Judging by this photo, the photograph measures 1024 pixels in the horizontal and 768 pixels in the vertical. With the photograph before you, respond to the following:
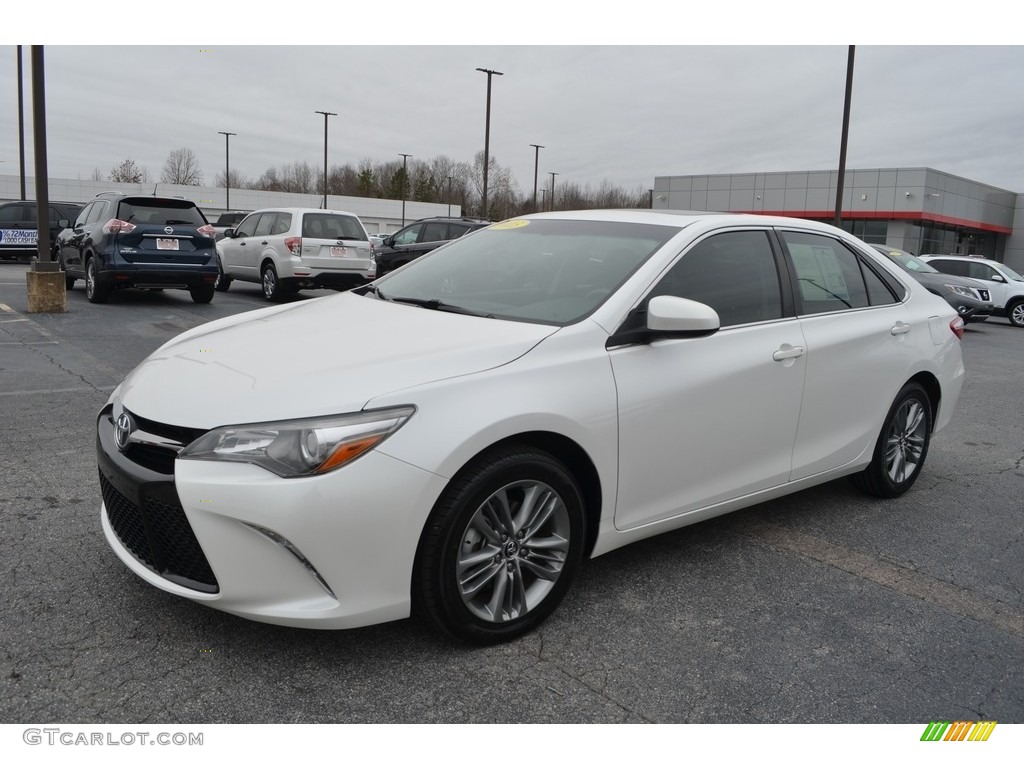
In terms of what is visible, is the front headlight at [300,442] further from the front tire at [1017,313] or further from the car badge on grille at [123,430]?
the front tire at [1017,313]

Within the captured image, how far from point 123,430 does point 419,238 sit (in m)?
16.4

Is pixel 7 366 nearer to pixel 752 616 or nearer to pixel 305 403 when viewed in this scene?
pixel 305 403

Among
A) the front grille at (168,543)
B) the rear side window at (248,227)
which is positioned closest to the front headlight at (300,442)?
the front grille at (168,543)

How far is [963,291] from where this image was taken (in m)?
17.7

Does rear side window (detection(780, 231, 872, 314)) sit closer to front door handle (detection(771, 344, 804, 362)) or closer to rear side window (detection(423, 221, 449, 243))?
front door handle (detection(771, 344, 804, 362))

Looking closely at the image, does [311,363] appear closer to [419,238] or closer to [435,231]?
[435,231]

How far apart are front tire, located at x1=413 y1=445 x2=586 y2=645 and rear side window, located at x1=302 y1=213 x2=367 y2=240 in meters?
12.4

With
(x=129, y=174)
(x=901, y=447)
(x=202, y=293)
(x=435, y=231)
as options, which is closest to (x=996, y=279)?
(x=435, y=231)

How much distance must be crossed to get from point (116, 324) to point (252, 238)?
5037 mm

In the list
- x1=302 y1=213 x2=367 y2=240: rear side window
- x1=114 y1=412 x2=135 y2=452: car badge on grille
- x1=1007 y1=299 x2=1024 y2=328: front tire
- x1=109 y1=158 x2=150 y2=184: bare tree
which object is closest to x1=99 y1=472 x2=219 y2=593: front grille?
x1=114 y1=412 x2=135 y2=452: car badge on grille

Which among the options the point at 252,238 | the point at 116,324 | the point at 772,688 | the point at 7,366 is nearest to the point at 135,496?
the point at 772,688

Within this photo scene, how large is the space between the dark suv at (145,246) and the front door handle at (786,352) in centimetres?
1112

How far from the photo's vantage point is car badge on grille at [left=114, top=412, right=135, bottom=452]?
289cm

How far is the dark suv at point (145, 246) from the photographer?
1252cm
